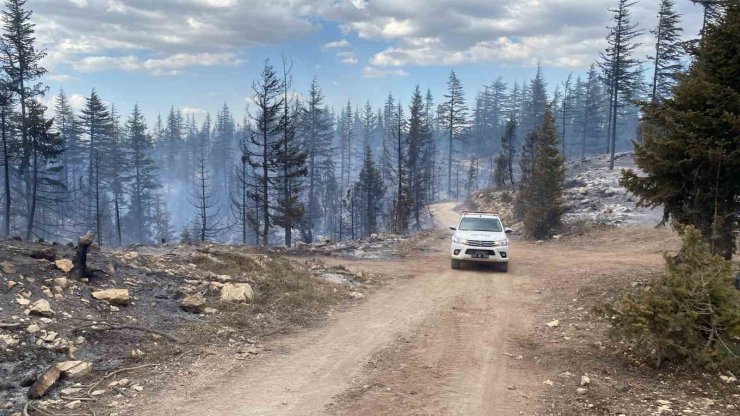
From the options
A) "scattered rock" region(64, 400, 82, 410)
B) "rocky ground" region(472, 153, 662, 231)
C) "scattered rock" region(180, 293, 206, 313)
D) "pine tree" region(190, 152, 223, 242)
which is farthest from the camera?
"pine tree" region(190, 152, 223, 242)

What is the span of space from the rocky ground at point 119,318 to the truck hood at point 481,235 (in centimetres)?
514

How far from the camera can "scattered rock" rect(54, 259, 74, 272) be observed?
8.69 metres

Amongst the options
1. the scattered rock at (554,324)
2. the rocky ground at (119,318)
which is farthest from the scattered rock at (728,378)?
the rocky ground at (119,318)

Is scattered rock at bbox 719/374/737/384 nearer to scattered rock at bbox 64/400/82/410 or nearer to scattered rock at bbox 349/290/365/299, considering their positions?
scattered rock at bbox 349/290/365/299

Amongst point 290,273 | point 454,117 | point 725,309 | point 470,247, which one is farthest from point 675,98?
point 454,117

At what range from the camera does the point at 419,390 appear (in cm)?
591

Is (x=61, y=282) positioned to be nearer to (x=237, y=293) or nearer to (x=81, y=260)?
(x=81, y=260)

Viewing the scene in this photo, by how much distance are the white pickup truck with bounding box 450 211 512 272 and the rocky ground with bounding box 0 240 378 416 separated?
15.8 feet

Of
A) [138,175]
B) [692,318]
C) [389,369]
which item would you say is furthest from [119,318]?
[138,175]

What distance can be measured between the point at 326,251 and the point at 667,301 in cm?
1720

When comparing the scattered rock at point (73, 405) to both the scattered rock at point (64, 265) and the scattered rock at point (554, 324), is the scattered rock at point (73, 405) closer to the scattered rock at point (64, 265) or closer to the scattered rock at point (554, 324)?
the scattered rock at point (64, 265)

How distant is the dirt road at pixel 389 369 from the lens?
5.49 metres

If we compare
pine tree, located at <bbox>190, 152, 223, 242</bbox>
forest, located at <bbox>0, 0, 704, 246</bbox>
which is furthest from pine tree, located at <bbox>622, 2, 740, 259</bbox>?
pine tree, located at <bbox>190, 152, 223, 242</bbox>

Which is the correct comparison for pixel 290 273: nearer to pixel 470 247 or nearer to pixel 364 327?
pixel 364 327
